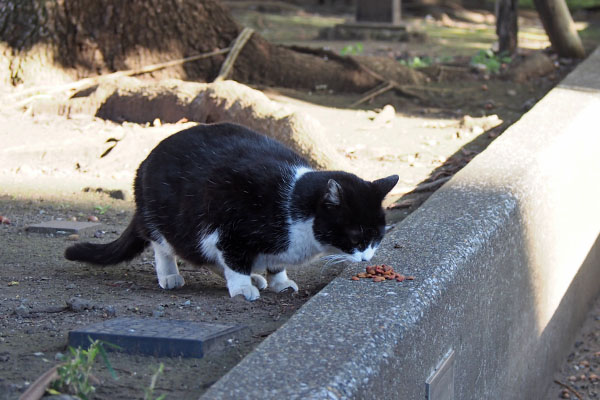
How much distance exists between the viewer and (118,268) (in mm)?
3992

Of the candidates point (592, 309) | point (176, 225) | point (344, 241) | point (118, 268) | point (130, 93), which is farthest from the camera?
point (130, 93)

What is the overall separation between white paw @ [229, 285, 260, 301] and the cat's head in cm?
36

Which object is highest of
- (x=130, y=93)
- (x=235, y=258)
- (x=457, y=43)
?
(x=235, y=258)

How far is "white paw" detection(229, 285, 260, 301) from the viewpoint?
3.25m

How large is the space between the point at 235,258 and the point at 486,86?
223 inches

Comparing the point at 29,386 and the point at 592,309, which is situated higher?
the point at 29,386

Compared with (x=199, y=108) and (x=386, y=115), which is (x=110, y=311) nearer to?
(x=199, y=108)

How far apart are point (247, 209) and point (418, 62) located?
20.9 feet

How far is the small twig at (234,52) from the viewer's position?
7.42 metres

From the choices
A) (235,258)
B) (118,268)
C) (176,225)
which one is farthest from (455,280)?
(118,268)

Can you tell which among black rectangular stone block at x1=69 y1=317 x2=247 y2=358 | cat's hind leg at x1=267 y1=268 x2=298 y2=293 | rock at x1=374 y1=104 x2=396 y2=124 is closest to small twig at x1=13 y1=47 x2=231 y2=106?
rock at x1=374 y1=104 x2=396 y2=124

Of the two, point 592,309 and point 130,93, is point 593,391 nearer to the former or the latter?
point 592,309

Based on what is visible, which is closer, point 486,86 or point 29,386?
point 29,386

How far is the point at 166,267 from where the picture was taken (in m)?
3.63
